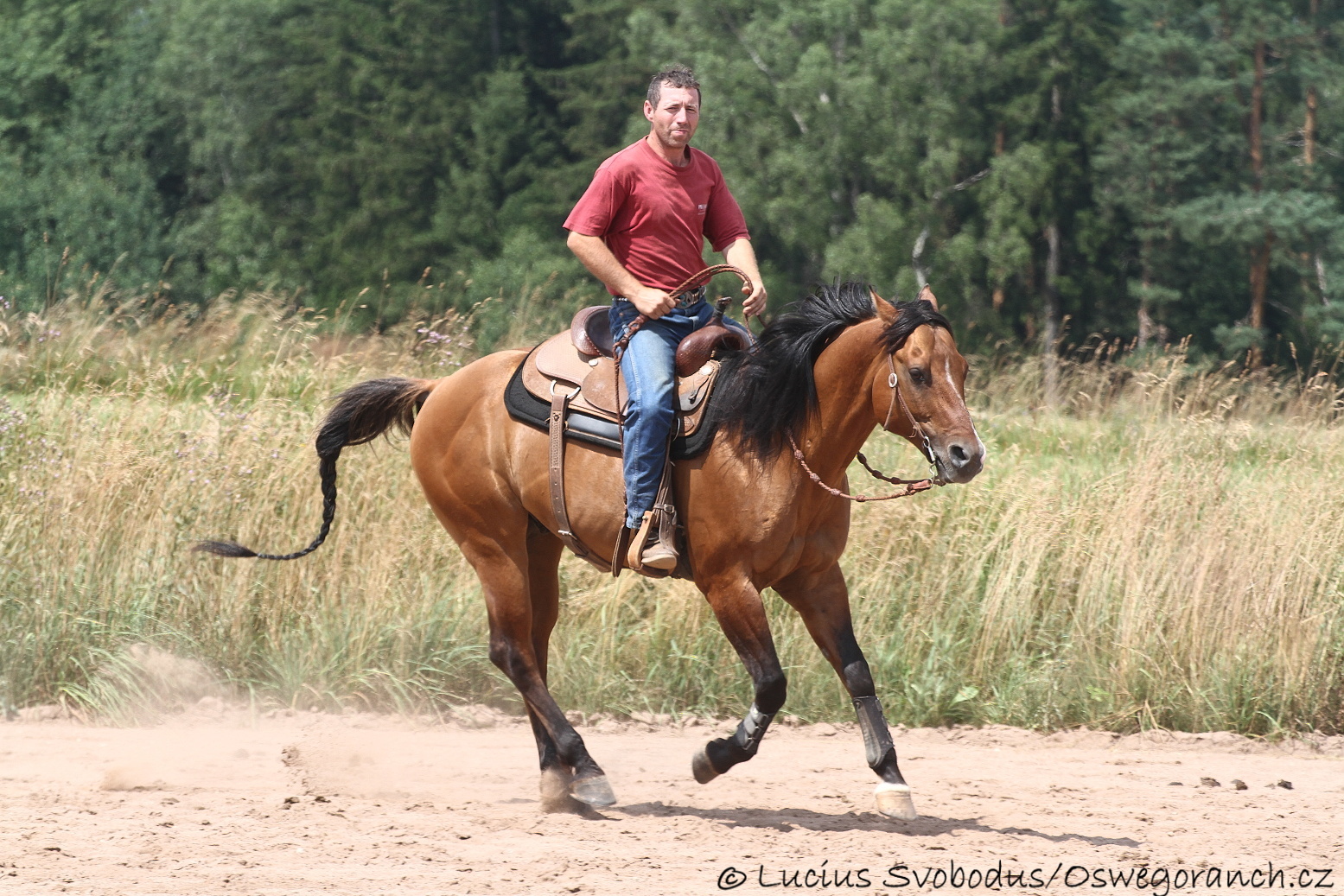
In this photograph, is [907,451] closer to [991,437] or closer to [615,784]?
[991,437]

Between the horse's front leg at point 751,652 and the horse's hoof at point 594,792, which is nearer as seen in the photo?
the horse's front leg at point 751,652

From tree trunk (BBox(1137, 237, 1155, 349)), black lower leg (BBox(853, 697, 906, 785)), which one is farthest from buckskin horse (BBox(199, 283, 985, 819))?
tree trunk (BBox(1137, 237, 1155, 349))

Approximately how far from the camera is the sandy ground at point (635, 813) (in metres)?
4.98

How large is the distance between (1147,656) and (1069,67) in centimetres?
3236

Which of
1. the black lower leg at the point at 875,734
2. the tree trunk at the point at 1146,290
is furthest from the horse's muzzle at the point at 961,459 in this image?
the tree trunk at the point at 1146,290

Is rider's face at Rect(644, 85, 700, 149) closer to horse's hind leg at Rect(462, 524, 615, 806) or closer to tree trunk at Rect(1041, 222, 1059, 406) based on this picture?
horse's hind leg at Rect(462, 524, 615, 806)

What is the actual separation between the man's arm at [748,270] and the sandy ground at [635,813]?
210cm

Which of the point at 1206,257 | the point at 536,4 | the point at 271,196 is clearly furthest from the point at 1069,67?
the point at 271,196

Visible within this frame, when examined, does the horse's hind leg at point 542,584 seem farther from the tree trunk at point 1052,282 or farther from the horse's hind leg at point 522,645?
the tree trunk at point 1052,282

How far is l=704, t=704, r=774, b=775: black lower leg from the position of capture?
5.74m

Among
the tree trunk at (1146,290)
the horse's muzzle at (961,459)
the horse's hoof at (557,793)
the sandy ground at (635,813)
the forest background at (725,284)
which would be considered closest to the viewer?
the sandy ground at (635,813)

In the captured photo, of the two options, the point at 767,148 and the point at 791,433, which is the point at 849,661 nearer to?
the point at 791,433

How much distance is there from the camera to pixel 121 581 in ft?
28.2

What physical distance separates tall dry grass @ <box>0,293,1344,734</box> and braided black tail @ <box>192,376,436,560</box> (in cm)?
133
